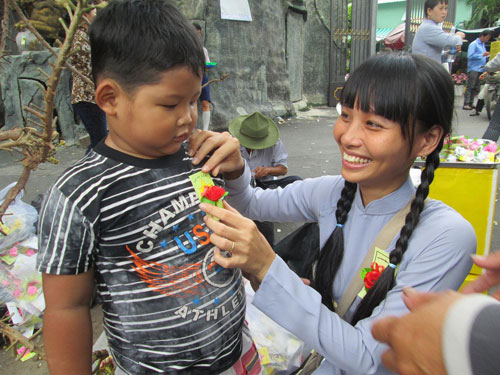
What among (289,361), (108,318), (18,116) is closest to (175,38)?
(108,318)

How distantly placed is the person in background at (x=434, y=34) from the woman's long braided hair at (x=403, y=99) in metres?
3.98

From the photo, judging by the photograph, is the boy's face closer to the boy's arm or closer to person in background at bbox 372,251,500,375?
the boy's arm

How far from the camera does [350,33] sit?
1193cm

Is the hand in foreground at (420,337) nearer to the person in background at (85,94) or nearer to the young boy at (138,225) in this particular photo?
the young boy at (138,225)

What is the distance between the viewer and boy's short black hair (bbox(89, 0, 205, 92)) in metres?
0.98

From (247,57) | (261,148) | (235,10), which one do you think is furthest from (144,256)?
(247,57)

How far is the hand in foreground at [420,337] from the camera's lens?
604 mm

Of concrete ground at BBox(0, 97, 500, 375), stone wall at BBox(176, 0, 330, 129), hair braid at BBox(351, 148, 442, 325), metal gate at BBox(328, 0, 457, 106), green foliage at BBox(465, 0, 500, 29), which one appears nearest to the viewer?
hair braid at BBox(351, 148, 442, 325)

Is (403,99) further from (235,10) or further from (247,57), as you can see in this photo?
(247,57)

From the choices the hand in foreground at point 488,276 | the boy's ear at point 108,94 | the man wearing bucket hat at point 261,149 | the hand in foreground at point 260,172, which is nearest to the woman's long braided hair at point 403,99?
the hand in foreground at point 488,276

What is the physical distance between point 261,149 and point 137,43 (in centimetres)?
260

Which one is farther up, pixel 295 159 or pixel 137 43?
pixel 137 43

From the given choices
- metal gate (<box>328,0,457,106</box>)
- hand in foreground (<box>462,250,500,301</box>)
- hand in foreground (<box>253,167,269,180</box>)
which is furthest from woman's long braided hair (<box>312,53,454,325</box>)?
metal gate (<box>328,0,457,106</box>)

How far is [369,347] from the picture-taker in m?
1.12
